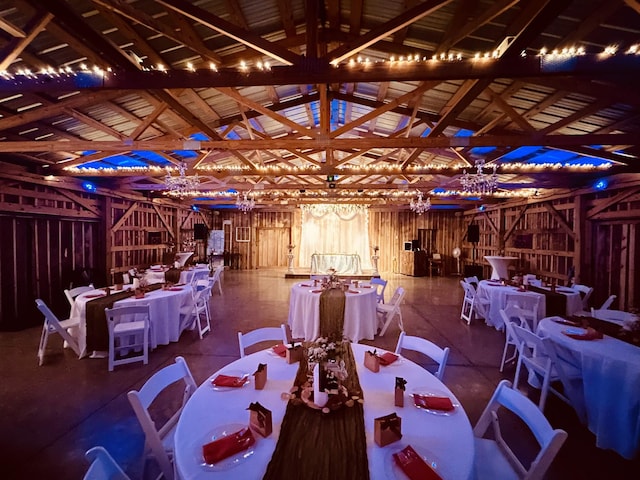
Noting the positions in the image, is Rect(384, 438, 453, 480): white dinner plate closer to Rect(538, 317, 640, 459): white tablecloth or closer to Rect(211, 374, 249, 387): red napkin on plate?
Rect(211, 374, 249, 387): red napkin on plate

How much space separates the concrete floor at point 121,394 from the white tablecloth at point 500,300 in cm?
26

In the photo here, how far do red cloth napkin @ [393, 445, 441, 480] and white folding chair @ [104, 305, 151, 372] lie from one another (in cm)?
369

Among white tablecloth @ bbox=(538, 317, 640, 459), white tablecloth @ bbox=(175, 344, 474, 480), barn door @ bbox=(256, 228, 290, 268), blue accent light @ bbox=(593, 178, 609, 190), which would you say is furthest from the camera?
barn door @ bbox=(256, 228, 290, 268)

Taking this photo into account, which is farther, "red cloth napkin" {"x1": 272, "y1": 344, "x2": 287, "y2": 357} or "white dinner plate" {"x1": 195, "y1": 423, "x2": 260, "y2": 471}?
"red cloth napkin" {"x1": 272, "y1": 344, "x2": 287, "y2": 357}

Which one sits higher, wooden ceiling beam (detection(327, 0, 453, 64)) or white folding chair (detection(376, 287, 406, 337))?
wooden ceiling beam (detection(327, 0, 453, 64))

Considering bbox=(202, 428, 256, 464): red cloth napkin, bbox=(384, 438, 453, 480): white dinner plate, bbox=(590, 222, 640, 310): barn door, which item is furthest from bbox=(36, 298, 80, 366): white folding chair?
bbox=(590, 222, 640, 310): barn door

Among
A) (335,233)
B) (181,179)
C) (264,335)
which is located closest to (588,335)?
(264,335)

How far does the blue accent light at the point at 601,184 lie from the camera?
617 cm

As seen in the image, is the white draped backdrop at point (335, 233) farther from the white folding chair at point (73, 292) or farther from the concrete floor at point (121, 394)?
the white folding chair at point (73, 292)

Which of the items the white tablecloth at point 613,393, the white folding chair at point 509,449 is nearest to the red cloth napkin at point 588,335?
the white tablecloth at point 613,393

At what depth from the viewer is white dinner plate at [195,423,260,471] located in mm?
1315

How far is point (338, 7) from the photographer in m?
3.57

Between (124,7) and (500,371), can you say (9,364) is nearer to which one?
(124,7)

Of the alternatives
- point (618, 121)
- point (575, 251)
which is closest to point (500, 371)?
point (618, 121)
